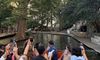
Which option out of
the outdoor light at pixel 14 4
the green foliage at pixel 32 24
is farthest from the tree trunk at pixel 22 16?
the green foliage at pixel 32 24

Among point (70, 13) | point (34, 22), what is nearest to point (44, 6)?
point (70, 13)

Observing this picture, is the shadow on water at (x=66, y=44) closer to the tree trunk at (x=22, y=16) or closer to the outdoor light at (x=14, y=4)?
the tree trunk at (x=22, y=16)

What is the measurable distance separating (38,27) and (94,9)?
117 feet

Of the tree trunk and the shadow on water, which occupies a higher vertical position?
the tree trunk

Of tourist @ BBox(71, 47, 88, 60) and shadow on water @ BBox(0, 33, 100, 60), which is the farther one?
shadow on water @ BBox(0, 33, 100, 60)

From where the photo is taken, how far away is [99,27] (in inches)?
1565

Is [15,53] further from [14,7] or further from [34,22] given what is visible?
[34,22]

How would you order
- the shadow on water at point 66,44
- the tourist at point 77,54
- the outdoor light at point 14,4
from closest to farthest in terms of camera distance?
the tourist at point 77,54
the shadow on water at point 66,44
the outdoor light at point 14,4

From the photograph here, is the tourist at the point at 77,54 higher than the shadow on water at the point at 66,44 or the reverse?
higher

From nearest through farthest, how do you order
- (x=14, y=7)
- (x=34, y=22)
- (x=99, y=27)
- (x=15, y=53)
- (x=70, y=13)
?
1. (x=15, y=53)
2. (x=14, y=7)
3. (x=99, y=27)
4. (x=70, y=13)
5. (x=34, y=22)

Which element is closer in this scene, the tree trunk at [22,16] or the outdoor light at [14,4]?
the outdoor light at [14,4]

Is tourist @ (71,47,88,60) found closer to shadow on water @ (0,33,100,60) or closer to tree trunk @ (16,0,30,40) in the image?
shadow on water @ (0,33,100,60)

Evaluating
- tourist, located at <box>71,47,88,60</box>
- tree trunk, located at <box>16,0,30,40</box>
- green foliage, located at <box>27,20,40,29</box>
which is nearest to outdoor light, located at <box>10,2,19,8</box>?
tree trunk, located at <box>16,0,30,40</box>

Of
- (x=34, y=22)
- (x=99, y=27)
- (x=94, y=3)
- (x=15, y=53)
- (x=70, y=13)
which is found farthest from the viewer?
(x=34, y=22)
